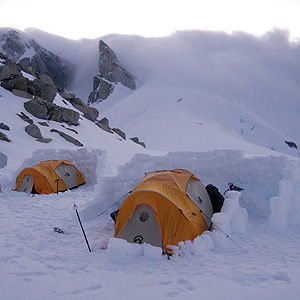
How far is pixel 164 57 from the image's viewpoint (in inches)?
2594

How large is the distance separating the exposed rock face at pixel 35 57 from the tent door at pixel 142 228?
5572cm

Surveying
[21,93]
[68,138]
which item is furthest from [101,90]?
[68,138]

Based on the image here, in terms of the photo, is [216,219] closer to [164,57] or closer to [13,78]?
[13,78]

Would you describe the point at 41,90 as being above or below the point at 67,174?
above

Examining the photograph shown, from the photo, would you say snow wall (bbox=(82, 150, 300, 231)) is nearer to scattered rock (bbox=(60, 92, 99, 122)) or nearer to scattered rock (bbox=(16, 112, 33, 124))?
scattered rock (bbox=(16, 112, 33, 124))

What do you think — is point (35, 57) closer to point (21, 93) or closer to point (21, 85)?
point (21, 85)

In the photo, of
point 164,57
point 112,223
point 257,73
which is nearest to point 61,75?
point 164,57

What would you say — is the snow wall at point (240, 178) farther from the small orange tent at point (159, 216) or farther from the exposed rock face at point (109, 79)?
the exposed rock face at point (109, 79)

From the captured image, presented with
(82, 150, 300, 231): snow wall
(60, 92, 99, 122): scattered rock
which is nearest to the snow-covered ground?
(82, 150, 300, 231): snow wall

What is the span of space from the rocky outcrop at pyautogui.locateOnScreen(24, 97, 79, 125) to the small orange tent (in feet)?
60.4

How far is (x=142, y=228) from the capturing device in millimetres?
4336

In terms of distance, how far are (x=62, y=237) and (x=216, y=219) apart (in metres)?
2.76

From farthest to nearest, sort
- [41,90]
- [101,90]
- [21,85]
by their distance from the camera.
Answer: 1. [101,90]
2. [41,90]
3. [21,85]

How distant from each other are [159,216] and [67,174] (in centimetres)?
626
